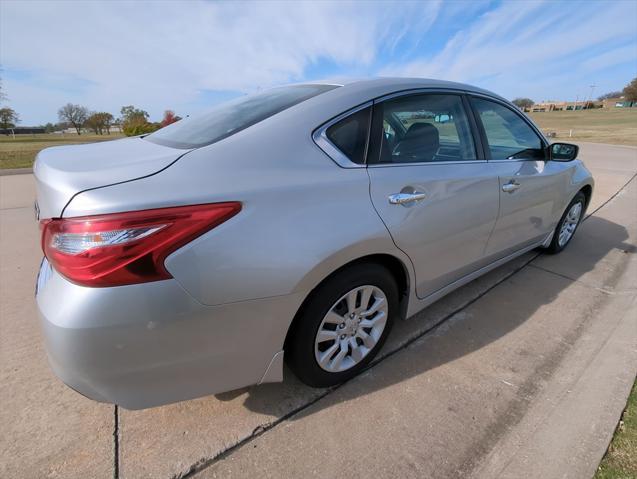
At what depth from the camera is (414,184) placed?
79.6 inches

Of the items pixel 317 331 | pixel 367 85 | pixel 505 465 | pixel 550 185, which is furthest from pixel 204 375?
pixel 550 185

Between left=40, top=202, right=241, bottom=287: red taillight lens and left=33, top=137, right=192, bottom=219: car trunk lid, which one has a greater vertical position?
left=33, top=137, right=192, bottom=219: car trunk lid

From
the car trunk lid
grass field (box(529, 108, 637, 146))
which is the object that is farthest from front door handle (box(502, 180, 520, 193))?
grass field (box(529, 108, 637, 146))

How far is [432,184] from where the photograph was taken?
2.11 m

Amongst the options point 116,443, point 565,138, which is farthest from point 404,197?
point 565,138

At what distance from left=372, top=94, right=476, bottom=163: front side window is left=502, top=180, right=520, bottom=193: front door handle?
36cm

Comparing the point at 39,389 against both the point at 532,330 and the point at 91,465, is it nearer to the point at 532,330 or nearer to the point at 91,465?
the point at 91,465

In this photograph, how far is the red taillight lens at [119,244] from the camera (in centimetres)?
127

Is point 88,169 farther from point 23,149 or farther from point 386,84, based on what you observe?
point 23,149

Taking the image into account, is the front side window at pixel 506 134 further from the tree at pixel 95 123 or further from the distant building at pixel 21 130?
the distant building at pixel 21 130

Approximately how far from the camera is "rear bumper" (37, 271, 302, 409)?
130 centimetres

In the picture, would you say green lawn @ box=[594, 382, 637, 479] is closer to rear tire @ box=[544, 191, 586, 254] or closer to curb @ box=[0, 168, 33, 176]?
rear tire @ box=[544, 191, 586, 254]

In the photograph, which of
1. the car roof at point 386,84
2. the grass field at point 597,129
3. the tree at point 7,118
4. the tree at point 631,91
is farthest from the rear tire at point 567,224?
the tree at point 631,91

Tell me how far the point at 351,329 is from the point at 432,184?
946 mm
